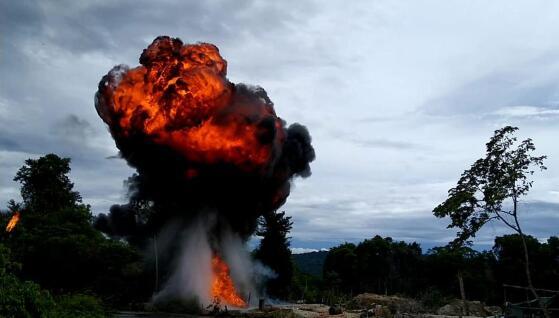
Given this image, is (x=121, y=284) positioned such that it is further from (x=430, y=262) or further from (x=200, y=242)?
(x=430, y=262)

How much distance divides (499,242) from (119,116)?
52.4 meters

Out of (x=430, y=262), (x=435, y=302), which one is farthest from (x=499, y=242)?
(x=435, y=302)

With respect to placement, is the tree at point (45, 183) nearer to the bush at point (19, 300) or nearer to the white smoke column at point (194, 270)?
the white smoke column at point (194, 270)

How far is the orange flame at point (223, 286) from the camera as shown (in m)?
54.2

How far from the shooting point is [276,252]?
70.9 metres

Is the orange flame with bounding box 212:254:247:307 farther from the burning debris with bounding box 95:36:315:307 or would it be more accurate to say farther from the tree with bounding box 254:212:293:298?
the tree with bounding box 254:212:293:298

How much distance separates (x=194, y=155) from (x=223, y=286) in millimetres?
14057

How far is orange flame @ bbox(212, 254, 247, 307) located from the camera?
5422cm

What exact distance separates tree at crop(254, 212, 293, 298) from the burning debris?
297 inches

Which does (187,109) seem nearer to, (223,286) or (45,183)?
(223,286)

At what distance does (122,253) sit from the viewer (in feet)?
187

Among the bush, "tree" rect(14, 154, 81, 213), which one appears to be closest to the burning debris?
"tree" rect(14, 154, 81, 213)

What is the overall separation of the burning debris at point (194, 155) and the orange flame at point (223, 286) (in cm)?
13

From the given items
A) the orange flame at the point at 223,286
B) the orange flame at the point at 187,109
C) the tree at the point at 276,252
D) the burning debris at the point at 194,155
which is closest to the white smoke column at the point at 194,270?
the burning debris at the point at 194,155
